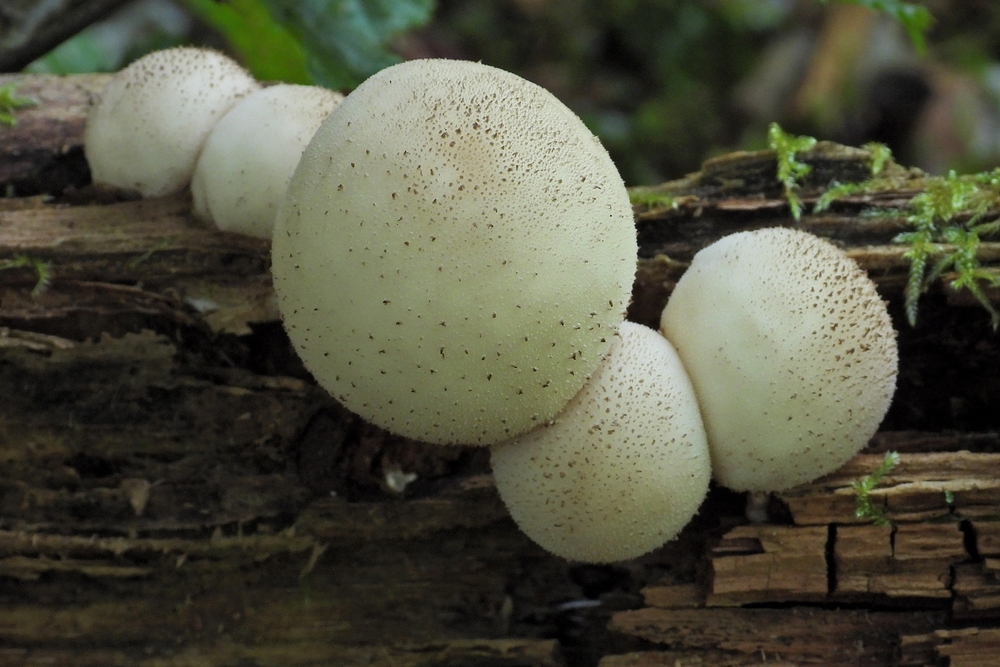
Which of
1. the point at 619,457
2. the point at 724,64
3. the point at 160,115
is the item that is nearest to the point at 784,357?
the point at 619,457

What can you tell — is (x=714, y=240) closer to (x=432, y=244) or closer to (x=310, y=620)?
(x=432, y=244)

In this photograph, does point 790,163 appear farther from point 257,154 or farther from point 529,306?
point 257,154

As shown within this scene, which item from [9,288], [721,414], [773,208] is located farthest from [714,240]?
[9,288]

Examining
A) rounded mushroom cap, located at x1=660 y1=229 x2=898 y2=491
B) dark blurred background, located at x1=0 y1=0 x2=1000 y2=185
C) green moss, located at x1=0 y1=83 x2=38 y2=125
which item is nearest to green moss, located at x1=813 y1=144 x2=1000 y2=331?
rounded mushroom cap, located at x1=660 y1=229 x2=898 y2=491

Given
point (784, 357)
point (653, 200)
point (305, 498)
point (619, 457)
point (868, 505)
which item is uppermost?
point (653, 200)

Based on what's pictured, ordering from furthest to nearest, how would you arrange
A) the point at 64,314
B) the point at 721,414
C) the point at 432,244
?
1. the point at 64,314
2. the point at 721,414
3. the point at 432,244

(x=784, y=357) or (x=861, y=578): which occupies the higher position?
(x=784, y=357)

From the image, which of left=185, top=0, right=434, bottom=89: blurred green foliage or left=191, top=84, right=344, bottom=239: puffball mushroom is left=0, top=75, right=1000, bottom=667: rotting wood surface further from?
left=185, top=0, right=434, bottom=89: blurred green foliage

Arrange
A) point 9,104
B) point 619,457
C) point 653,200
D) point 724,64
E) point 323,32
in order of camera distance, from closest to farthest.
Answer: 1. point 619,457
2. point 653,200
3. point 9,104
4. point 323,32
5. point 724,64
